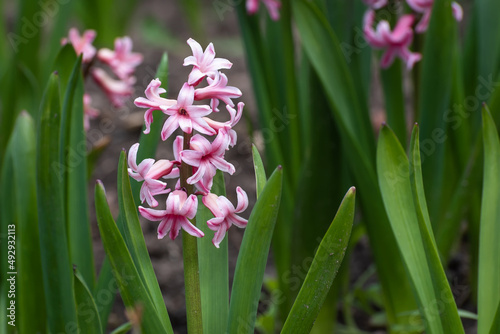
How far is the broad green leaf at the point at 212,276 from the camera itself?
101 cm

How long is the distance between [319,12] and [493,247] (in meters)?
0.61

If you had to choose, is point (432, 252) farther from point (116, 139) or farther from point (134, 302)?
point (116, 139)

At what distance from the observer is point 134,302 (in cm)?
90

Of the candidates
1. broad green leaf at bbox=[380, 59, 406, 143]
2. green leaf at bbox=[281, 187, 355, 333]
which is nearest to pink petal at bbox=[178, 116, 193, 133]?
green leaf at bbox=[281, 187, 355, 333]

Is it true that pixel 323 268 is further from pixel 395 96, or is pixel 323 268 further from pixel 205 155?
pixel 395 96

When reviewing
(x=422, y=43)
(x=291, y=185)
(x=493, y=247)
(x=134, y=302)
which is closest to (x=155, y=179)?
(x=134, y=302)

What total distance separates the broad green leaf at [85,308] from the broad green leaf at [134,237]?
0.28ft


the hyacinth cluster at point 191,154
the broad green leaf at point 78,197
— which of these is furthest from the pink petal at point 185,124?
the broad green leaf at point 78,197

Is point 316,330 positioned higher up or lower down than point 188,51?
lower down

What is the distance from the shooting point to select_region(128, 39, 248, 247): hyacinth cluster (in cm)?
84

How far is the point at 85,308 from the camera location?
3.13 feet

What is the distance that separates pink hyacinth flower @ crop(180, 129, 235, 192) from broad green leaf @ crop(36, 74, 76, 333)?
12.8 inches

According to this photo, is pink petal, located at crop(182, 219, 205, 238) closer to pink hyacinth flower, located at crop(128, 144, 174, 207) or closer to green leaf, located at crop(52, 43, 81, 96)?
pink hyacinth flower, located at crop(128, 144, 174, 207)

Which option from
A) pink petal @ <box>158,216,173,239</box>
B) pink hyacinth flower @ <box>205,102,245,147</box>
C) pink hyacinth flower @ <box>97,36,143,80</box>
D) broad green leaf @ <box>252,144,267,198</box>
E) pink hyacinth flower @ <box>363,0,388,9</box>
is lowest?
pink petal @ <box>158,216,173,239</box>
